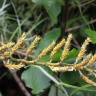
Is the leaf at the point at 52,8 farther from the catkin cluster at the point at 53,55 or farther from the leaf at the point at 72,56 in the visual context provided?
the catkin cluster at the point at 53,55

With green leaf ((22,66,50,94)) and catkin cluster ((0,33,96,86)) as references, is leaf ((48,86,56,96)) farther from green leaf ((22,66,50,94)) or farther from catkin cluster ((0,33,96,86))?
catkin cluster ((0,33,96,86))

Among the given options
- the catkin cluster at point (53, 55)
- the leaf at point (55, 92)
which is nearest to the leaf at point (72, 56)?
the leaf at point (55, 92)

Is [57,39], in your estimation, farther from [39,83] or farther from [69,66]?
[69,66]

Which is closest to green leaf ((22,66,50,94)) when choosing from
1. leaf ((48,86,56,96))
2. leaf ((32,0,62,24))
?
leaf ((48,86,56,96))

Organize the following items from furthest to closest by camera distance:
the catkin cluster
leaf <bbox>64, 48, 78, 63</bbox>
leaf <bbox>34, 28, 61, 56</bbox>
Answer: leaf <bbox>34, 28, 61, 56</bbox> → leaf <bbox>64, 48, 78, 63</bbox> → the catkin cluster

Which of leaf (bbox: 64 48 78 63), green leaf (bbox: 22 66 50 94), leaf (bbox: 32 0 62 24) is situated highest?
leaf (bbox: 32 0 62 24)

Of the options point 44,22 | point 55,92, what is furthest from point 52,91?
point 44,22

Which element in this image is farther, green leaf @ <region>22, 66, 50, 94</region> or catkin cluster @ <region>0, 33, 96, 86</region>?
green leaf @ <region>22, 66, 50, 94</region>

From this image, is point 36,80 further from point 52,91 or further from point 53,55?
point 53,55
